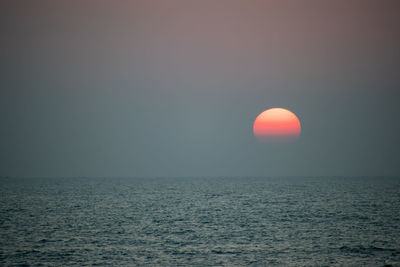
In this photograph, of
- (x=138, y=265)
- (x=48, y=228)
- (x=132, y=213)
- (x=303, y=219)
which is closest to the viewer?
(x=138, y=265)

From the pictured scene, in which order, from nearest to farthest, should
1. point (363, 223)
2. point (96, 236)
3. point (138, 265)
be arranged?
point (138, 265), point (96, 236), point (363, 223)

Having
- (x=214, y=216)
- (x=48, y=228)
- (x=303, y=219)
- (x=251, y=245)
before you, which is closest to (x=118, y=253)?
(x=251, y=245)

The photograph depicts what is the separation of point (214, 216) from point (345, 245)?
31.5 metres

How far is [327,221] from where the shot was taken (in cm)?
6712

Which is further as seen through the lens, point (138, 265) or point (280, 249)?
point (280, 249)

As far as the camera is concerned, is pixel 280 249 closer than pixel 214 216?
Yes

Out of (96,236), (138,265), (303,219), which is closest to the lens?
(138,265)

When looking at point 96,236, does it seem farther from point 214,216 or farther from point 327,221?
point 327,221

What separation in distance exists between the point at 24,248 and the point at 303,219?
46101 millimetres

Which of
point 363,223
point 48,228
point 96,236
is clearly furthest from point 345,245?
point 48,228

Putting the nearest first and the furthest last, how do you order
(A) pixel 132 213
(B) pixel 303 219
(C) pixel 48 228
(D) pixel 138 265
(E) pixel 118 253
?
(D) pixel 138 265
(E) pixel 118 253
(C) pixel 48 228
(B) pixel 303 219
(A) pixel 132 213

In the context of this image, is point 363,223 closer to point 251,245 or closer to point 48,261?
point 251,245

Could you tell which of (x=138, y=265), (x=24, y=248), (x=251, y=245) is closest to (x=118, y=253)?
(x=138, y=265)

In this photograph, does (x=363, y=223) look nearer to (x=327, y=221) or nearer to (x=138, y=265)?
(x=327, y=221)
